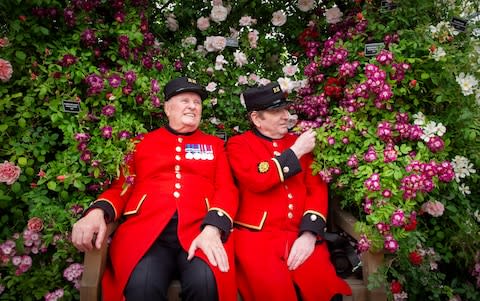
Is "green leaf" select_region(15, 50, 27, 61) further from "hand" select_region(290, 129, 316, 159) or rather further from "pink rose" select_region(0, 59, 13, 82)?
"hand" select_region(290, 129, 316, 159)

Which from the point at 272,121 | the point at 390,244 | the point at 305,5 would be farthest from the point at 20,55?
the point at 390,244

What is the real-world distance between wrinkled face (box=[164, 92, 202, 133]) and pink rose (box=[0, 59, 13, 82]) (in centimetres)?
110

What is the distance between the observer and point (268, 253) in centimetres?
238

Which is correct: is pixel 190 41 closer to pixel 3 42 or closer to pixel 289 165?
pixel 3 42

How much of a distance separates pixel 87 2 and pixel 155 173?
58.0 inches

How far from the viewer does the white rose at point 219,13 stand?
3654 millimetres

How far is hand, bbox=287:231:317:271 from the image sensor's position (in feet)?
7.74

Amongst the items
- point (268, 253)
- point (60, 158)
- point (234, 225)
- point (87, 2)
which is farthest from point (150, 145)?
point (87, 2)

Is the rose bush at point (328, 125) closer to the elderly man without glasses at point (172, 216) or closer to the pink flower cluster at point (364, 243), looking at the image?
the pink flower cluster at point (364, 243)

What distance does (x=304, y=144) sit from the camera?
8.51 ft

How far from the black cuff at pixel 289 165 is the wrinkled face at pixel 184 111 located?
0.65 m

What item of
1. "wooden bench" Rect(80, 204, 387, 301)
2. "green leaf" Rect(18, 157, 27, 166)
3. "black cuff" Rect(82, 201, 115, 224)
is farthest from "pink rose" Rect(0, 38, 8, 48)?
"wooden bench" Rect(80, 204, 387, 301)

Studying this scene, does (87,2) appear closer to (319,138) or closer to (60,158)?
(60,158)

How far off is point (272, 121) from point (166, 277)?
49.4 inches
